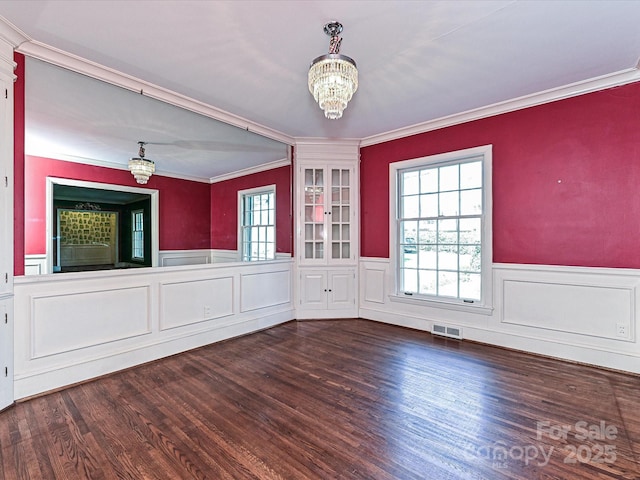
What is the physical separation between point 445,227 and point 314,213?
6.21 feet

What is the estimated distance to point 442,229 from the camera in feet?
13.2

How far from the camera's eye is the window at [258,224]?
4.04 metres

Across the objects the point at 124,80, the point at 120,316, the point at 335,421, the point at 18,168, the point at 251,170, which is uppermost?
the point at 124,80

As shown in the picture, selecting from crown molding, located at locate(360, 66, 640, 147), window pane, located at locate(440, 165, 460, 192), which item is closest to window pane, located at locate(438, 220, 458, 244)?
window pane, located at locate(440, 165, 460, 192)

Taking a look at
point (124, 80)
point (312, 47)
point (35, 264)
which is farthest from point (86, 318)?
point (312, 47)

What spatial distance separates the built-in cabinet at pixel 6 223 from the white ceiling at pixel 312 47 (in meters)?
0.22

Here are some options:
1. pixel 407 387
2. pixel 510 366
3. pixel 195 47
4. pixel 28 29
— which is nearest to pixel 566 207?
pixel 510 366

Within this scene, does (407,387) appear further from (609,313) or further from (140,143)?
(140,143)

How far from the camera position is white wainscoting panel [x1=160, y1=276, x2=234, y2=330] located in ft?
10.8

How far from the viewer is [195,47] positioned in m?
2.40

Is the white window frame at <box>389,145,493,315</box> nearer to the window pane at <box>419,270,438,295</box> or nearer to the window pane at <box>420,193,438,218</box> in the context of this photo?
the window pane at <box>419,270,438,295</box>

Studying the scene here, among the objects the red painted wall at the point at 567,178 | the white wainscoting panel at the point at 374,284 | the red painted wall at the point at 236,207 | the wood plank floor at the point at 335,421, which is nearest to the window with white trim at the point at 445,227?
the red painted wall at the point at 567,178

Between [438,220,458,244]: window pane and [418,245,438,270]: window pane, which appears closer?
[438,220,458,244]: window pane

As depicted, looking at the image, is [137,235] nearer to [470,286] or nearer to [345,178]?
[345,178]
